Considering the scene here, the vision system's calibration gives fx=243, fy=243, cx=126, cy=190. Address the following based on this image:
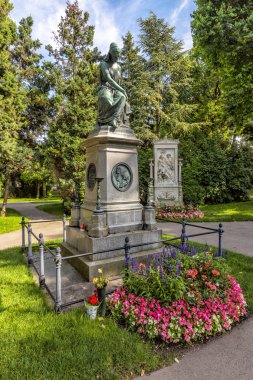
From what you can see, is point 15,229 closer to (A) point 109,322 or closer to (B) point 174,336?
(A) point 109,322

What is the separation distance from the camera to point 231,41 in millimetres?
12234

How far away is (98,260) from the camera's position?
5398mm

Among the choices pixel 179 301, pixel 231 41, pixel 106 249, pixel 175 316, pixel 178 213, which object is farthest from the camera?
pixel 178 213

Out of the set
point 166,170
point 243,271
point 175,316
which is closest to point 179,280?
point 175,316

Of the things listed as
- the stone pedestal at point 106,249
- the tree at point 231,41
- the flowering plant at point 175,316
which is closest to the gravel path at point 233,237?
the stone pedestal at point 106,249

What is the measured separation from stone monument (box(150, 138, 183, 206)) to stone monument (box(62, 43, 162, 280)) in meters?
10.2

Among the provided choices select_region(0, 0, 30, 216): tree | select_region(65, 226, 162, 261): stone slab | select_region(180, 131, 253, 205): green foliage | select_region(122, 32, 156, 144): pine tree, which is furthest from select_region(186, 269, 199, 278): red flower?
select_region(122, 32, 156, 144): pine tree

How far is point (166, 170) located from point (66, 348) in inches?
566

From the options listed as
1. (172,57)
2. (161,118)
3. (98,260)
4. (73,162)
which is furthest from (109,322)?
(172,57)

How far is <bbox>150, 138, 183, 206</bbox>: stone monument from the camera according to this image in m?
16.5

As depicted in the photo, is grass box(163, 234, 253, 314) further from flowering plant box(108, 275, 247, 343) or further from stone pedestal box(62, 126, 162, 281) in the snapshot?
stone pedestal box(62, 126, 162, 281)

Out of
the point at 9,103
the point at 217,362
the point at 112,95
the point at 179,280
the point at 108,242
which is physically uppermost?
the point at 9,103

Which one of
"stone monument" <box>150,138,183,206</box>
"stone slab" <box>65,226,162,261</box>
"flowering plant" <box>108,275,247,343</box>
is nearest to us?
"flowering plant" <box>108,275,247,343</box>

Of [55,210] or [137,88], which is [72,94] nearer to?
[137,88]
